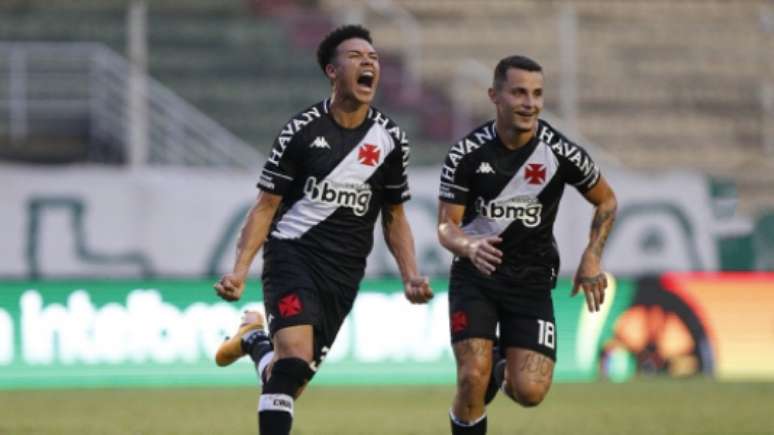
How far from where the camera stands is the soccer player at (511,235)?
9.09 m

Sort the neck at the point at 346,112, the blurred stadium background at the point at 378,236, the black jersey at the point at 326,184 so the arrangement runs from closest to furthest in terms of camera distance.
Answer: the black jersey at the point at 326,184
the neck at the point at 346,112
the blurred stadium background at the point at 378,236

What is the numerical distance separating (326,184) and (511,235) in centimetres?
111

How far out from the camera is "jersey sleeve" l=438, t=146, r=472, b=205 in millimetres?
9125

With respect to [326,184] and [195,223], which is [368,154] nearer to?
[326,184]

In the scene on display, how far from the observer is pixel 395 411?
45.8 ft

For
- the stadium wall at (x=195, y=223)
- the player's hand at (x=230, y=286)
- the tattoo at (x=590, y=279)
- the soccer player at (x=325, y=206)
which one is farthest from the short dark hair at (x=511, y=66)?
the stadium wall at (x=195, y=223)

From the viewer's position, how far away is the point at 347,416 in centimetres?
1345

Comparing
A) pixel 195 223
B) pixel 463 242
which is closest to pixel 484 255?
pixel 463 242

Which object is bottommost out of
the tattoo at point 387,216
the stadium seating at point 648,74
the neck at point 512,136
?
the tattoo at point 387,216

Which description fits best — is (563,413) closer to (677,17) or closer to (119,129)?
(119,129)

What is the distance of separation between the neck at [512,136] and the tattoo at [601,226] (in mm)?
609

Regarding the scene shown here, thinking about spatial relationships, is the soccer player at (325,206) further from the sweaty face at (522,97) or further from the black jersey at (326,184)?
the sweaty face at (522,97)

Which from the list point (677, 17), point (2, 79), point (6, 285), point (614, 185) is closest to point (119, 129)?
point (2, 79)

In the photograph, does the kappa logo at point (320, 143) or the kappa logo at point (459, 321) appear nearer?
the kappa logo at point (320, 143)
